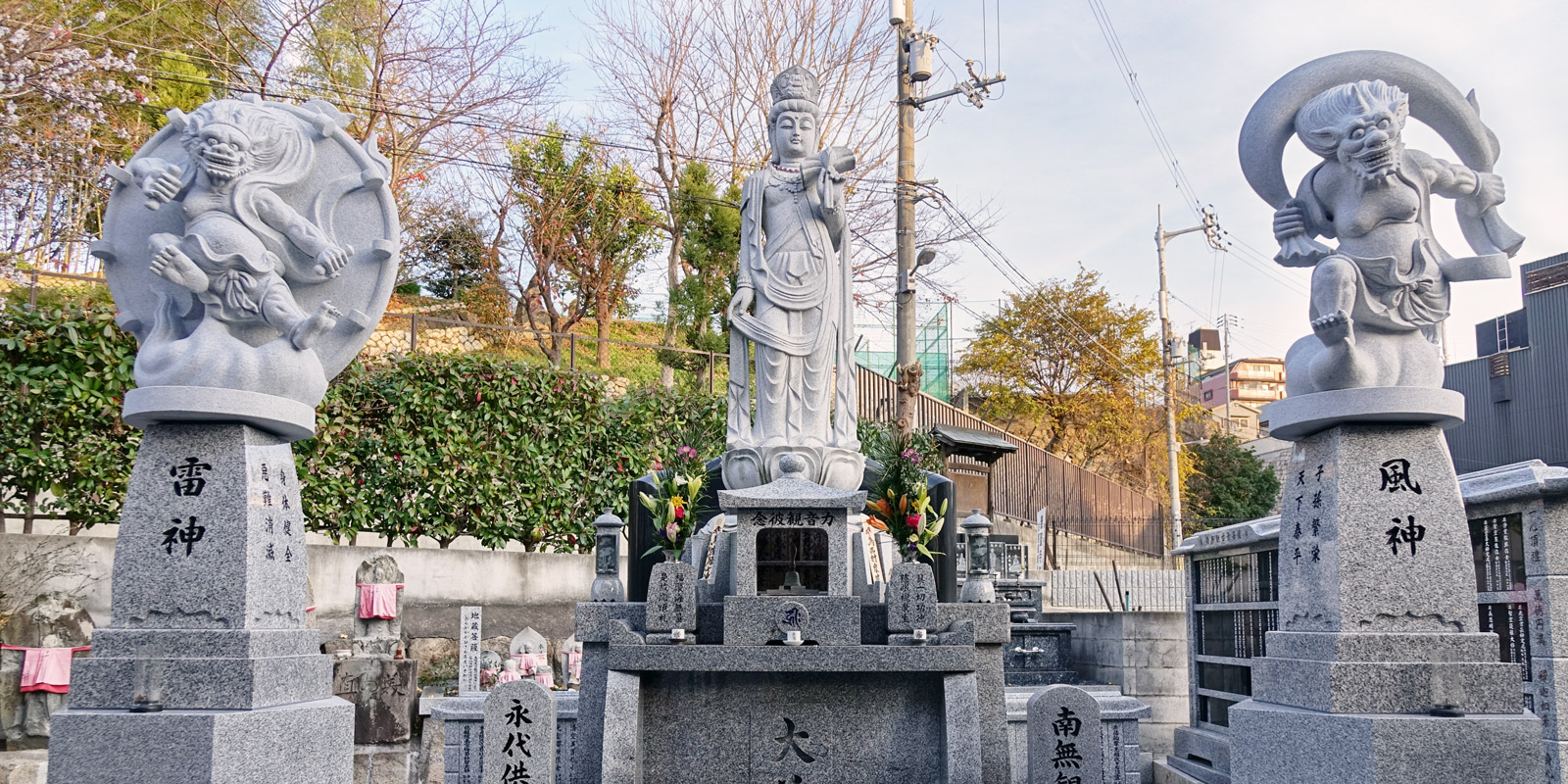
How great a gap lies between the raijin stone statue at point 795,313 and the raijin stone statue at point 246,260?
4.29m

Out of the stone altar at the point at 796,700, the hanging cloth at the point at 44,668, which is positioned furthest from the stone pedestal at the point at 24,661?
the stone altar at the point at 796,700

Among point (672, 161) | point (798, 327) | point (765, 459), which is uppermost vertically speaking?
point (672, 161)

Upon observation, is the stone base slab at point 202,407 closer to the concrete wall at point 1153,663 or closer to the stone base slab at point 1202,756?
the stone base slab at point 1202,756

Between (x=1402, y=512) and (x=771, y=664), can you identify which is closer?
(x=1402, y=512)

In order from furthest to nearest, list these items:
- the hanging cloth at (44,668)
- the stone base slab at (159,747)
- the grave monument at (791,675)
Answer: the hanging cloth at (44,668), the grave monument at (791,675), the stone base slab at (159,747)

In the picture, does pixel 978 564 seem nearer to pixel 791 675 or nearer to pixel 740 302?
pixel 740 302

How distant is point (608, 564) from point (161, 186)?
14.7 feet

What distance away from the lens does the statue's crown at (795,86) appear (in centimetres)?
957

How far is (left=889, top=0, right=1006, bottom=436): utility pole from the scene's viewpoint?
1559 centimetres

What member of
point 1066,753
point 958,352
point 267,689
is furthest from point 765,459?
point 958,352

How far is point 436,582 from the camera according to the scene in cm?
1220

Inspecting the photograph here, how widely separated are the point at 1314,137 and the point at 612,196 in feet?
59.1

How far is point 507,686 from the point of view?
709 cm

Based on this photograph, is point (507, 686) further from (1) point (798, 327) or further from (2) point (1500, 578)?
(2) point (1500, 578)
